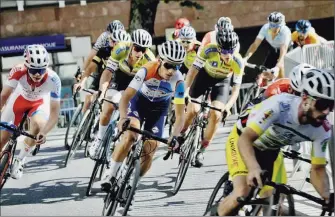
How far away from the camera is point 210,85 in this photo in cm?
1074

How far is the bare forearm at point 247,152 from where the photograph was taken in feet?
18.7

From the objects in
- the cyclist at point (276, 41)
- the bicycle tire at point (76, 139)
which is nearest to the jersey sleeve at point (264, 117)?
the bicycle tire at point (76, 139)

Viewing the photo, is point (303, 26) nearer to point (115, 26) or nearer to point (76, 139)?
point (115, 26)

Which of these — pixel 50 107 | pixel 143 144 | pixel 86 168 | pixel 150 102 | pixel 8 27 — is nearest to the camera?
pixel 143 144

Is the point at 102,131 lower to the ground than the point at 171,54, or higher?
lower

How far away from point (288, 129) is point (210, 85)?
473cm

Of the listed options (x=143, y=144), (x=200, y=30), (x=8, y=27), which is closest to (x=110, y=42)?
(x=143, y=144)

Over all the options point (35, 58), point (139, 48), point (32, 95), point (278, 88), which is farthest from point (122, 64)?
point (278, 88)

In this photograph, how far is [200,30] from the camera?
2517cm

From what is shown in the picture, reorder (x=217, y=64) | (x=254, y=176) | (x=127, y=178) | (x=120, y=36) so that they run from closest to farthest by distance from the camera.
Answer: (x=254, y=176), (x=127, y=178), (x=217, y=64), (x=120, y=36)

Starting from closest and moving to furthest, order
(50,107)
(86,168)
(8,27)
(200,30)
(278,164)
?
(278,164) < (50,107) < (86,168) < (8,27) < (200,30)

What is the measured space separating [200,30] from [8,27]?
19.3 ft

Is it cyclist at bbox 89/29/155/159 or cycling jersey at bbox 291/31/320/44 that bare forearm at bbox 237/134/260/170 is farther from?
cycling jersey at bbox 291/31/320/44

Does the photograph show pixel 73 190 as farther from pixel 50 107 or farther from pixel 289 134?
pixel 289 134
